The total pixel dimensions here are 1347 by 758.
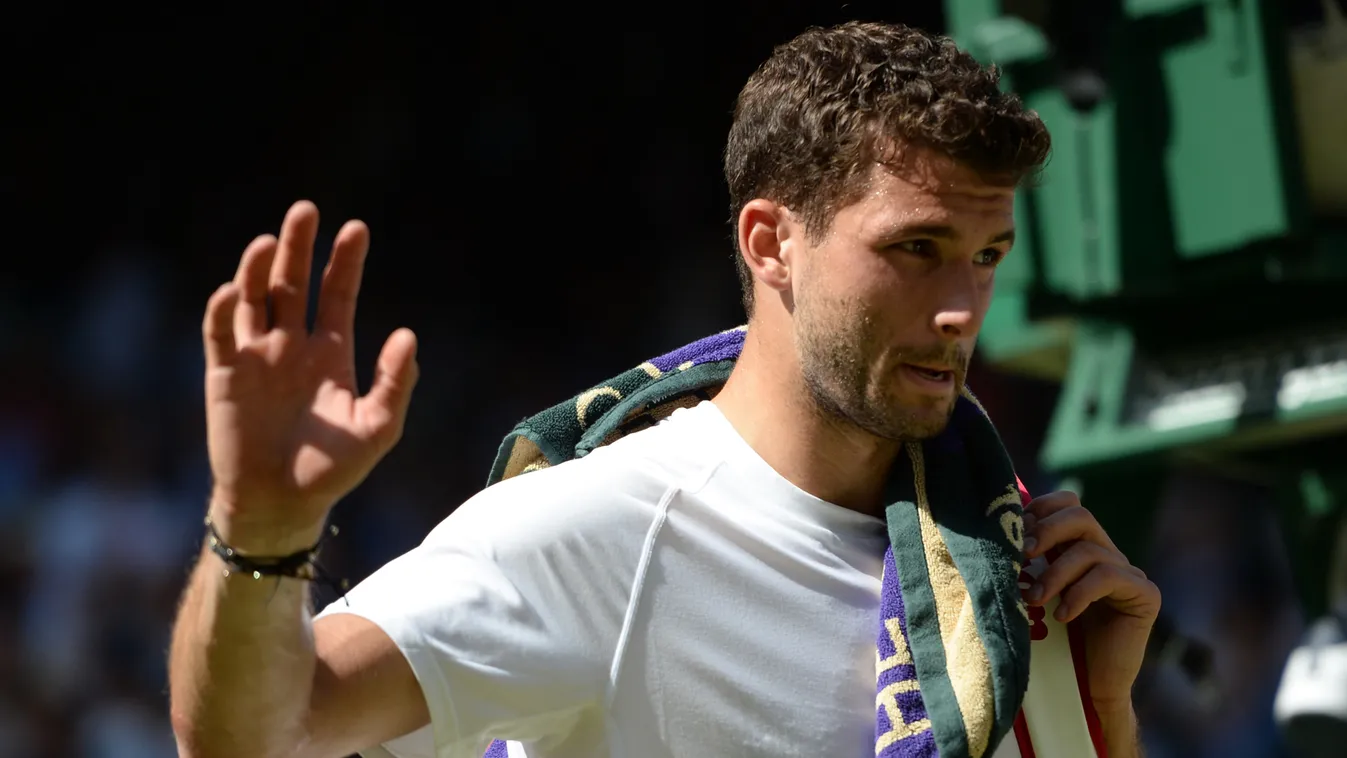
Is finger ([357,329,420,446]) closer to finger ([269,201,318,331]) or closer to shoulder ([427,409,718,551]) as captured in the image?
finger ([269,201,318,331])

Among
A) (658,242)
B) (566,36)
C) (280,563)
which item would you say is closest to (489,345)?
(658,242)

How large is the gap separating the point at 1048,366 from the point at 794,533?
2.42m

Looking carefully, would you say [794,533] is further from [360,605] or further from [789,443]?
[360,605]

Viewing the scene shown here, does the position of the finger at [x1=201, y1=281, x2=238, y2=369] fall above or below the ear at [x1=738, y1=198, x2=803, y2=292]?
above

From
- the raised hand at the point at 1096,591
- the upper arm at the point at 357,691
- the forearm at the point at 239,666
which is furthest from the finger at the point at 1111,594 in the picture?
the forearm at the point at 239,666

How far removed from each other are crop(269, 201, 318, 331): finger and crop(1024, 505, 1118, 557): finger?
2.55ft

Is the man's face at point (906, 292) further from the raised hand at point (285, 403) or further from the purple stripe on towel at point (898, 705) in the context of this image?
the raised hand at point (285, 403)

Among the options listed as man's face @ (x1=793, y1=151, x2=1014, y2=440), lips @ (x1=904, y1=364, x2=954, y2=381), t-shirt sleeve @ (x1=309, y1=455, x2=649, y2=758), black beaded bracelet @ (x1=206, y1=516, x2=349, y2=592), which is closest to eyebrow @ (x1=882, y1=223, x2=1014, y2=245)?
man's face @ (x1=793, y1=151, x2=1014, y2=440)

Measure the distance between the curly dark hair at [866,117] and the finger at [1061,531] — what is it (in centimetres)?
34

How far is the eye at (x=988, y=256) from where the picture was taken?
168 centimetres

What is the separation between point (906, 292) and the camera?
5.37 ft

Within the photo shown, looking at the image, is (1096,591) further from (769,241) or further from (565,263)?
(565,263)

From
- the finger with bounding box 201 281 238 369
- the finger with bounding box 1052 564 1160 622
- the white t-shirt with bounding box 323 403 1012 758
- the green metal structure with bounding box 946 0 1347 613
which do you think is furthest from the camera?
the green metal structure with bounding box 946 0 1347 613

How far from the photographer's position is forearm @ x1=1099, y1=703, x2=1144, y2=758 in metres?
1.76
